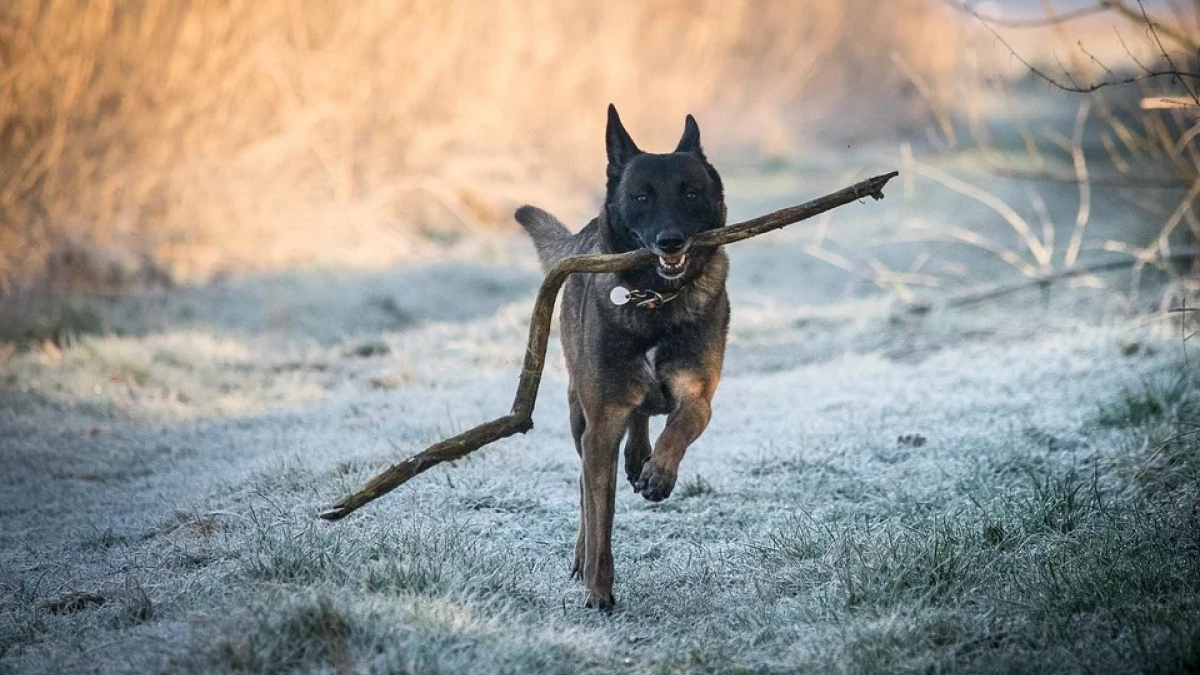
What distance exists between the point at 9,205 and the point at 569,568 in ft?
27.4

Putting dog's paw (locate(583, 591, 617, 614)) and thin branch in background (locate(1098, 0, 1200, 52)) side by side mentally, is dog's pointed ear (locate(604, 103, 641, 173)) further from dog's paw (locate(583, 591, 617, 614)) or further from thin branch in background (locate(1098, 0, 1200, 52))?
thin branch in background (locate(1098, 0, 1200, 52))

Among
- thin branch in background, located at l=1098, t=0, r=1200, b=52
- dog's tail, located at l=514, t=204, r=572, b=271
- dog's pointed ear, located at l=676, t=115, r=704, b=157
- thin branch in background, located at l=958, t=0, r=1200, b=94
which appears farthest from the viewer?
dog's tail, located at l=514, t=204, r=572, b=271

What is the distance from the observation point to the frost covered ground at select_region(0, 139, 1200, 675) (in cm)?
379

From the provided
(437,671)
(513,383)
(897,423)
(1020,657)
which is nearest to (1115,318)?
(897,423)

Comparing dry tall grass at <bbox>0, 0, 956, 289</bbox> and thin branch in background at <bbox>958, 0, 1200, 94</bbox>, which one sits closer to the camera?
thin branch in background at <bbox>958, 0, 1200, 94</bbox>

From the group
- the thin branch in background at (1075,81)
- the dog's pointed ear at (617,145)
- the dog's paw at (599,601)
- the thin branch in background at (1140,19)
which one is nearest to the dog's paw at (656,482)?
the dog's paw at (599,601)

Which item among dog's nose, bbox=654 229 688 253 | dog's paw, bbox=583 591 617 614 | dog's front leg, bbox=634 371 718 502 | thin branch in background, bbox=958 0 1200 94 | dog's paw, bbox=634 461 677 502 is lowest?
dog's paw, bbox=583 591 617 614

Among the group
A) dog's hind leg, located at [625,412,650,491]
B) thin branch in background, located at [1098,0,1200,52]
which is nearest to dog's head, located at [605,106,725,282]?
dog's hind leg, located at [625,412,650,491]

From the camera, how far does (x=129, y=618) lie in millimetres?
4199

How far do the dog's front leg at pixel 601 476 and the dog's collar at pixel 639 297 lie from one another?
1.36ft

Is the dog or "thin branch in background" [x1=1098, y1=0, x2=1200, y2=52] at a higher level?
"thin branch in background" [x1=1098, y1=0, x2=1200, y2=52]

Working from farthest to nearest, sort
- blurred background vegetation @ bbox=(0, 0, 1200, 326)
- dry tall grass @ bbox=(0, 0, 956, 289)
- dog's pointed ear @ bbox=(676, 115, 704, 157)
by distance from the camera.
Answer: dry tall grass @ bbox=(0, 0, 956, 289)
blurred background vegetation @ bbox=(0, 0, 1200, 326)
dog's pointed ear @ bbox=(676, 115, 704, 157)

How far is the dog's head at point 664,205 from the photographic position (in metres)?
4.63

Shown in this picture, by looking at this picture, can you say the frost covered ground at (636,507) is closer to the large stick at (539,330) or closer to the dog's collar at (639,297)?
the large stick at (539,330)
